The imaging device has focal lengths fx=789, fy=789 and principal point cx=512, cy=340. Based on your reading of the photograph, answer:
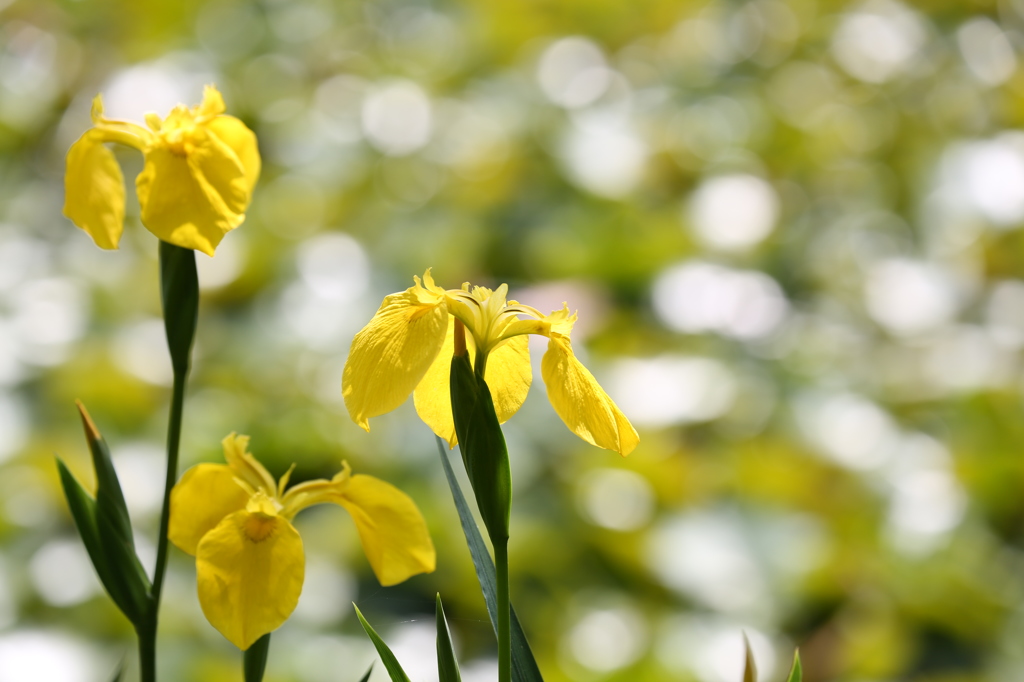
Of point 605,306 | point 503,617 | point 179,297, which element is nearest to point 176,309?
point 179,297

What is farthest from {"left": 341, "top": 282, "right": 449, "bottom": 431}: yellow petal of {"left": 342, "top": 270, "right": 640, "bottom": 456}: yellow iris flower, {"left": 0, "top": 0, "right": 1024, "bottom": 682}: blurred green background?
{"left": 0, "top": 0, "right": 1024, "bottom": 682}: blurred green background

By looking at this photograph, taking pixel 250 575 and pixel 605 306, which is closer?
pixel 250 575

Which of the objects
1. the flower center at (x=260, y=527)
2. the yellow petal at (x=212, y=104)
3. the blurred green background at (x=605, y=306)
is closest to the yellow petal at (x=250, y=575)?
the flower center at (x=260, y=527)

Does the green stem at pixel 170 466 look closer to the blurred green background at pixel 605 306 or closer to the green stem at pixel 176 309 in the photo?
the green stem at pixel 176 309

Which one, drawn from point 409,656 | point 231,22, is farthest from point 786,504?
point 231,22

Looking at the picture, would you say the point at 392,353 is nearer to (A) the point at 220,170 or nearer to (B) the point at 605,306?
(A) the point at 220,170

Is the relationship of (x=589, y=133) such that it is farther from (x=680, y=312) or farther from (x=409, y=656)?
(x=409, y=656)
